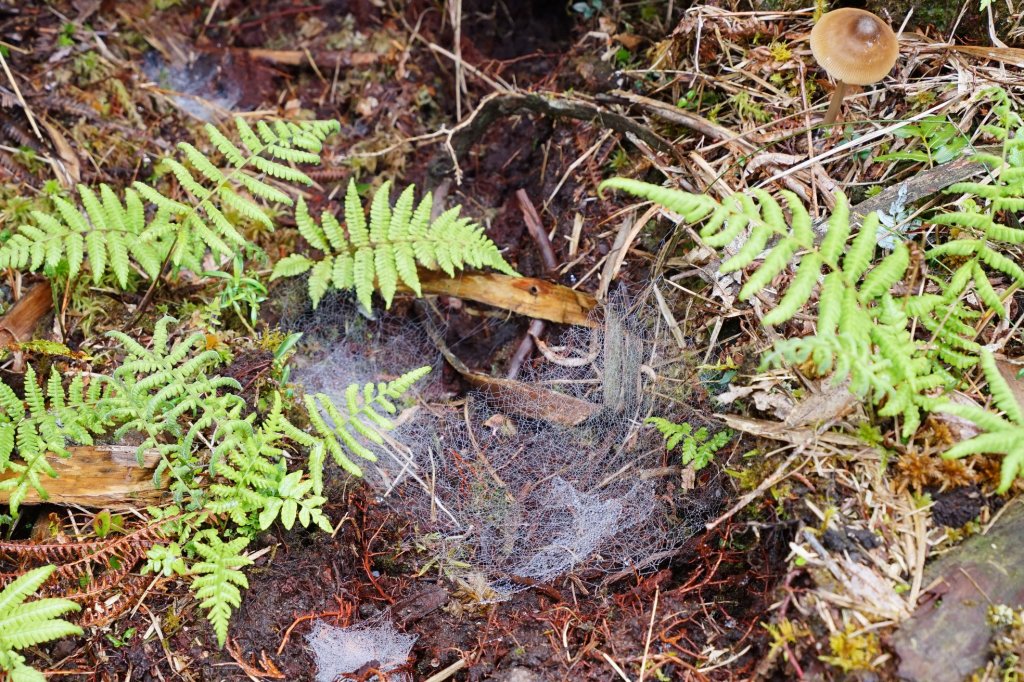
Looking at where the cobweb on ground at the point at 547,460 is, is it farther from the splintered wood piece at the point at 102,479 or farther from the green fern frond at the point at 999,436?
the green fern frond at the point at 999,436

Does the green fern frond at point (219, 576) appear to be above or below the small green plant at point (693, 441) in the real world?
below

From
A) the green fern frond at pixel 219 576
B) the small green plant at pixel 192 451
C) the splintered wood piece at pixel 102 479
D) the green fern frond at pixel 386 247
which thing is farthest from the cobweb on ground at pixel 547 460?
the splintered wood piece at pixel 102 479

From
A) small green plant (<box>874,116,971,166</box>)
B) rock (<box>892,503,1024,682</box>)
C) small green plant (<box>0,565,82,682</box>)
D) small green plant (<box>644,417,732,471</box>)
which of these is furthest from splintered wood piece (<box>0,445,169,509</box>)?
small green plant (<box>874,116,971,166</box>)

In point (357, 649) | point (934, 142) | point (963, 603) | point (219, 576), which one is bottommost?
point (357, 649)

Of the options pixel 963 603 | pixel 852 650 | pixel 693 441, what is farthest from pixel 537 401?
pixel 963 603

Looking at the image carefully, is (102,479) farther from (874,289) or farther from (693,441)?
(874,289)

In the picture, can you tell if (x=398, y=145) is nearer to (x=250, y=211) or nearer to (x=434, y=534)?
(x=250, y=211)
